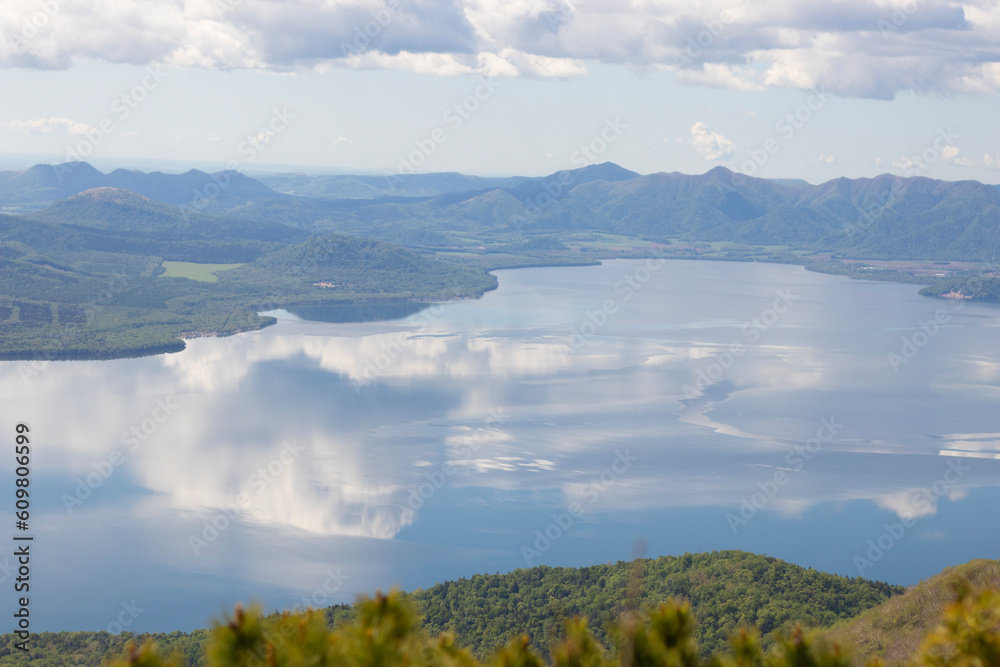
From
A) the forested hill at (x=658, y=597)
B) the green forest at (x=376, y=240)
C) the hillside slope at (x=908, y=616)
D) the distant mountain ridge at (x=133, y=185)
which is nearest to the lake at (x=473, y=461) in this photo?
the forested hill at (x=658, y=597)

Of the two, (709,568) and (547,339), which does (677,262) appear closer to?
(547,339)
